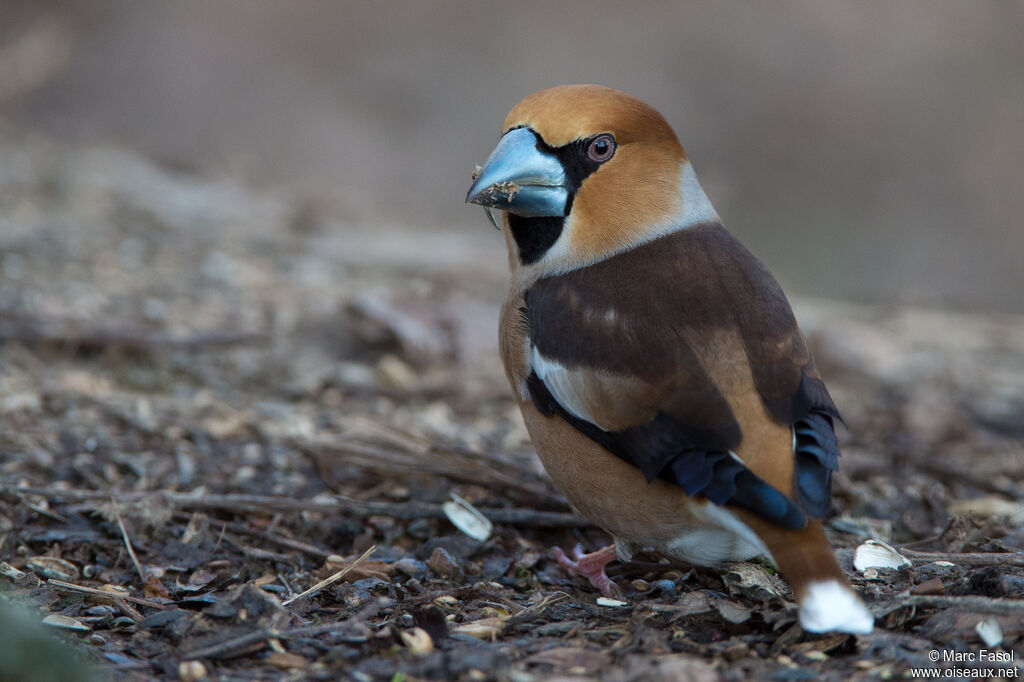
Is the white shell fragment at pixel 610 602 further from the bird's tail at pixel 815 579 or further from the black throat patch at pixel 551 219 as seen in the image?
the black throat patch at pixel 551 219

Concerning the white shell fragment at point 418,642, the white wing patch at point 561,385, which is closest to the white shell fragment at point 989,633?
the white wing patch at point 561,385

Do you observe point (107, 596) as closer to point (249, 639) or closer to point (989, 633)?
point (249, 639)

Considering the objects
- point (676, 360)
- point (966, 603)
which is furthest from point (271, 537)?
point (966, 603)

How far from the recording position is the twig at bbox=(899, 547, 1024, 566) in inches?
123

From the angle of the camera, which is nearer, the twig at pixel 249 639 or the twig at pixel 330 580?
the twig at pixel 249 639

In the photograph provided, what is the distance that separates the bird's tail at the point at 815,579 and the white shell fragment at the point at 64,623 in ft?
5.90

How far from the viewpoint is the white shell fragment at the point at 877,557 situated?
3.21 m

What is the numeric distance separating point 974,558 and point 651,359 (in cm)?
122

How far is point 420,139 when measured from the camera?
13.2 metres

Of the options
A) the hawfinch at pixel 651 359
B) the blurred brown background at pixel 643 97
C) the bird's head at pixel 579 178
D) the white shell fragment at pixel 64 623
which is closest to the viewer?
the hawfinch at pixel 651 359

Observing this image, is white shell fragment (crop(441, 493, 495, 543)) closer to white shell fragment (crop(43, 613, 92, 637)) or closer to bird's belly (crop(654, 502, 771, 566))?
bird's belly (crop(654, 502, 771, 566))

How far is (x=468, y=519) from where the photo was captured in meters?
3.73

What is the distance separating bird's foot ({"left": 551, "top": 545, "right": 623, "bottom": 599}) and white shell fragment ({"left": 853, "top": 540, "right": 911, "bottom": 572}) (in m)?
0.74

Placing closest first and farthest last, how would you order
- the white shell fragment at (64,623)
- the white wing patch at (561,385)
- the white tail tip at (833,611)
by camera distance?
the white tail tip at (833,611), the white shell fragment at (64,623), the white wing patch at (561,385)
